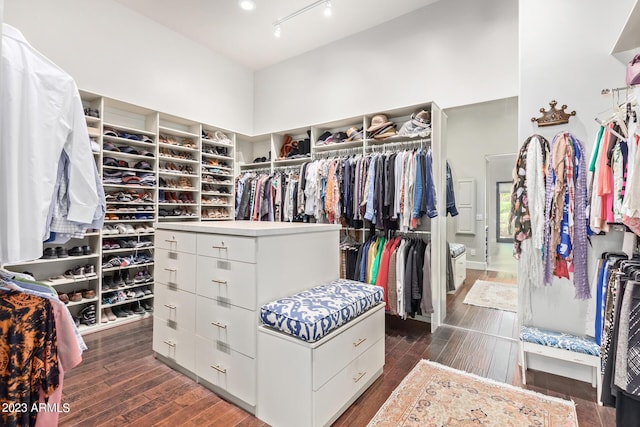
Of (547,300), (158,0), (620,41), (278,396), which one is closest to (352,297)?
(278,396)

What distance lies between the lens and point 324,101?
4.28 meters

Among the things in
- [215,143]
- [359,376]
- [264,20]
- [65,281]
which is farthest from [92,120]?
[359,376]

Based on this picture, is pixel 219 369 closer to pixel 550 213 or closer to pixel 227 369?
pixel 227 369

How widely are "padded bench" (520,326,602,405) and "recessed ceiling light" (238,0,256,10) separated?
13.4 ft

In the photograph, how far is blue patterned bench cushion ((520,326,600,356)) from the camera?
200 cm

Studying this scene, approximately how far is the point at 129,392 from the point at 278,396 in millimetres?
1112

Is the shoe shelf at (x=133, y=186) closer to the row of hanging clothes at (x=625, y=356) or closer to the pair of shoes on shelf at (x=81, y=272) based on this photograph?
the pair of shoes on shelf at (x=81, y=272)

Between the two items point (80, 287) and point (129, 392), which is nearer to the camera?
point (129, 392)

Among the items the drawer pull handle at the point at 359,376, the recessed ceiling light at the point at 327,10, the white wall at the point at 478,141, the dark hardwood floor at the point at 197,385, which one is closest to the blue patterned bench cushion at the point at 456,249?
the white wall at the point at 478,141

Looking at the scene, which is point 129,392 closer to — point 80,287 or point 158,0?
→ point 80,287

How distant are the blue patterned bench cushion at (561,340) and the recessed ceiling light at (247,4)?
4076mm

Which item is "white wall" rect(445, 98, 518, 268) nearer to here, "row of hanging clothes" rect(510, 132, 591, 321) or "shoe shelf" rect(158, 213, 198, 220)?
"row of hanging clothes" rect(510, 132, 591, 321)

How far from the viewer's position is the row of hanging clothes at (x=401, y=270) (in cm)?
294

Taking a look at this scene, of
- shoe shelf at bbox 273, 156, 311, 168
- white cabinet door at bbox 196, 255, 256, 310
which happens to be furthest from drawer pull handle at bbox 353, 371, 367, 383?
shoe shelf at bbox 273, 156, 311, 168
